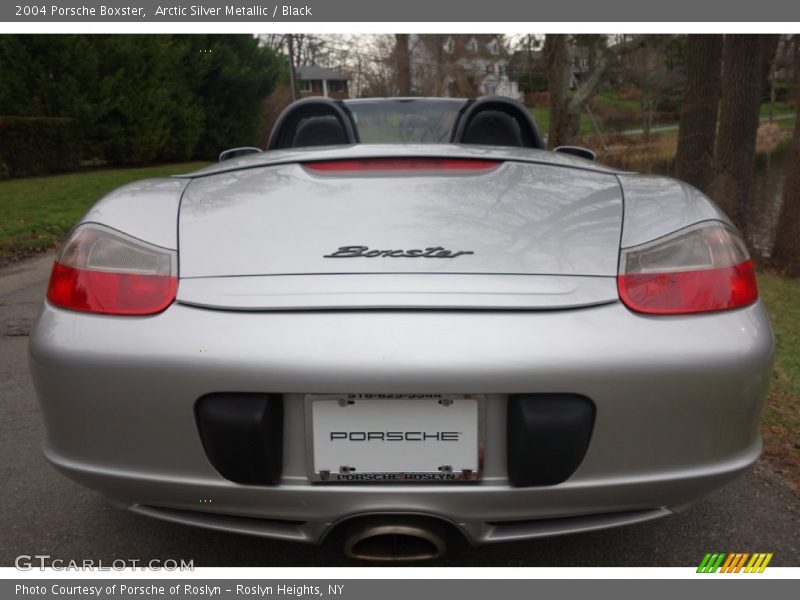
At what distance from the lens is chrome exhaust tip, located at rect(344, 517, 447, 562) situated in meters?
1.58

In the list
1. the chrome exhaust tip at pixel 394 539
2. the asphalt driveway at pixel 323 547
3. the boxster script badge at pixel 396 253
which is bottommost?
the asphalt driveway at pixel 323 547

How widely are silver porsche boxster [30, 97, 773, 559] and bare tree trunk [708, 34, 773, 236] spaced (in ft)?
24.2

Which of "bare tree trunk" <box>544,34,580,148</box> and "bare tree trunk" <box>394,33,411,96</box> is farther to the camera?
"bare tree trunk" <box>394,33,411,96</box>

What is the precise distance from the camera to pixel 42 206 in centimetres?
1092

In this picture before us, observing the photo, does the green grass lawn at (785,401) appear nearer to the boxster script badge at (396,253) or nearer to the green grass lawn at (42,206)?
the boxster script badge at (396,253)

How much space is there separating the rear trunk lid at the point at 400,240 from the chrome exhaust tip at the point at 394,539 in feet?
1.71

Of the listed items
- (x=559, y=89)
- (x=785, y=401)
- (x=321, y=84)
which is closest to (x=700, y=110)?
(x=785, y=401)

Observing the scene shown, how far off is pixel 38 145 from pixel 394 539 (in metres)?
18.0

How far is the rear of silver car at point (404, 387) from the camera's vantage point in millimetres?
1492

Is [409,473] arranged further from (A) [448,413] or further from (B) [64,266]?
(B) [64,266]

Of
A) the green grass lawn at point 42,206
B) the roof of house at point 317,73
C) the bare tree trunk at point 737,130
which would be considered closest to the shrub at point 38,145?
the green grass lawn at point 42,206

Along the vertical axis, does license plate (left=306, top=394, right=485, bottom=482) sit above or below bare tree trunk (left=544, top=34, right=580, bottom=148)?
below

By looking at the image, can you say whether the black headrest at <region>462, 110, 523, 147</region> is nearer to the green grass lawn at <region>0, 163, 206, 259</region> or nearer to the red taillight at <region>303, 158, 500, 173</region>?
the red taillight at <region>303, 158, 500, 173</region>

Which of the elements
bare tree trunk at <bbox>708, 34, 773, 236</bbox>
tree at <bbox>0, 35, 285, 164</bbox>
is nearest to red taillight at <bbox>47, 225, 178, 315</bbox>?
bare tree trunk at <bbox>708, 34, 773, 236</bbox>
